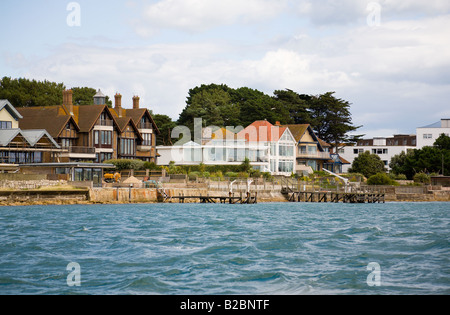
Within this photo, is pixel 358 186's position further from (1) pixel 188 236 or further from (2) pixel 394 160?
(1) pixel 188 236

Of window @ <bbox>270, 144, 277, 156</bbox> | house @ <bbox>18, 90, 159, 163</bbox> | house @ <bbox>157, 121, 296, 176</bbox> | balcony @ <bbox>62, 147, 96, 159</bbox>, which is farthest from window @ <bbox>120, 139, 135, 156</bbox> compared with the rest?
window @ <bbox>270, 144, 277, 156</bbox>

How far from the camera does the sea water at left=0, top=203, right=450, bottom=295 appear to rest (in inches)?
704

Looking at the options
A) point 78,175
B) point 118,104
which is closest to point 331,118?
point 118,104

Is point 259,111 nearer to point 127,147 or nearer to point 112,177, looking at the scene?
point 127,147

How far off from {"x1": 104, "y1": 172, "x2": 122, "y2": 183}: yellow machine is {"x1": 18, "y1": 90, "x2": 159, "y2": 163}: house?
19.8ft

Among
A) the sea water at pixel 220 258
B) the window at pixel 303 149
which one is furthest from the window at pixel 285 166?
the sea water at pixel 220 258

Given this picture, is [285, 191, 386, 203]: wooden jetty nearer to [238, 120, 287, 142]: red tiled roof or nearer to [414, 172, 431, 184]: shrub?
[414, 172, 431, 184]: shrub

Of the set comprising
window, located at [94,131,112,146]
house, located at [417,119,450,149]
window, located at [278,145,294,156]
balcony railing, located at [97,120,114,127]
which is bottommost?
window, located at [278,145,294,156]

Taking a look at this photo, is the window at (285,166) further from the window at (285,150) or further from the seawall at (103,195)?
the seawall at (103,195)

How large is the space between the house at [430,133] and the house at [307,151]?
26831mm

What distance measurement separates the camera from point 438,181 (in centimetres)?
8319

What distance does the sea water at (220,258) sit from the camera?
17891 millimetres
